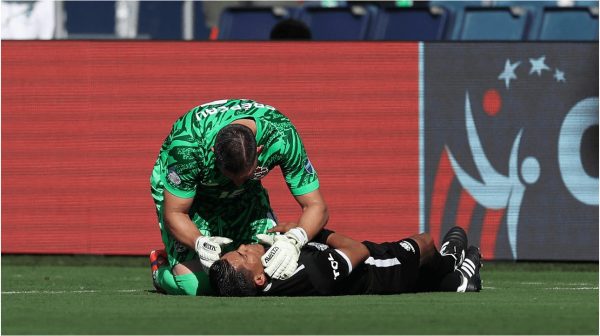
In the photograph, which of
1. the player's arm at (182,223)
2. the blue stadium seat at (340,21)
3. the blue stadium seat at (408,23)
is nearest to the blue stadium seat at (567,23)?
the blue stadium seat at (408,23)

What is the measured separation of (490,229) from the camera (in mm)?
13773

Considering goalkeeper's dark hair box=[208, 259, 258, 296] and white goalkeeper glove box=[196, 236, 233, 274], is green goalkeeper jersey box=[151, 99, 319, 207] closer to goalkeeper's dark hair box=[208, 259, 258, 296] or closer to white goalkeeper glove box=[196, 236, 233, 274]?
white goalkeeper glove box=[196, 236, 233, 274]

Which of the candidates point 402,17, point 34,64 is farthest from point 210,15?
point 34,64

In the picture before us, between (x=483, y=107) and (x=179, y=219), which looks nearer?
(x=179, y=219)

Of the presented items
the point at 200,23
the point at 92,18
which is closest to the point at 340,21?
the point at 200,23

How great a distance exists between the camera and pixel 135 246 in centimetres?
1399

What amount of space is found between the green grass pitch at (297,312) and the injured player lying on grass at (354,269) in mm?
168

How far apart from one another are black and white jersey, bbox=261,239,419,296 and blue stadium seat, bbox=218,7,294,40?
25.8ft

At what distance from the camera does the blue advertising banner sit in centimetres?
1373

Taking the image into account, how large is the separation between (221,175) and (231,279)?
688mm

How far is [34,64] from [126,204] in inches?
62.8

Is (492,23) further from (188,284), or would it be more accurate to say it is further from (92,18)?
(188,284)

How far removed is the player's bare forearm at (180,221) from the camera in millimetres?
8992

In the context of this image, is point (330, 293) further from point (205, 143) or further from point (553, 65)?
point (553, 65)
